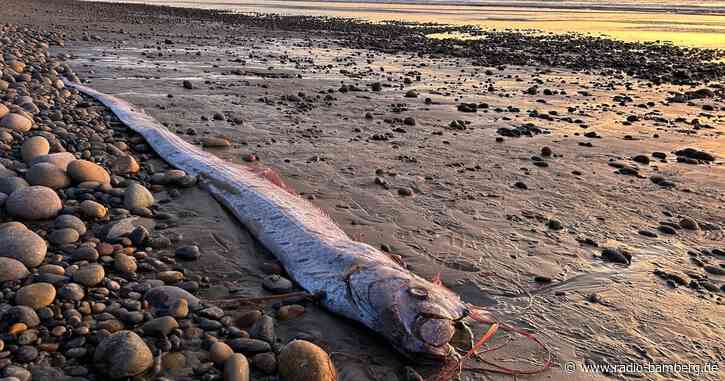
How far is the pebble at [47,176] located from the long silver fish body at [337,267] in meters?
1.41

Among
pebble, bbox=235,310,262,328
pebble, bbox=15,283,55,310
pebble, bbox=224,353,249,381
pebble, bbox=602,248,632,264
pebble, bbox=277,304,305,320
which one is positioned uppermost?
pebble, bbox=15,283,55,310

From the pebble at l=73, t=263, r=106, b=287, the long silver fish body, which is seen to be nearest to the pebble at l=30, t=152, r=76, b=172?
the long silver fish body

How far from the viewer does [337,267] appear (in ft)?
13.4

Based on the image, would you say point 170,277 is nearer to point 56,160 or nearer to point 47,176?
point 47,176

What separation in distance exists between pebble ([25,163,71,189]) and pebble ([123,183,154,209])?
0.63m

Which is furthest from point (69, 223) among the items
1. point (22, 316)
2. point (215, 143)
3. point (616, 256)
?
point (616, 256)

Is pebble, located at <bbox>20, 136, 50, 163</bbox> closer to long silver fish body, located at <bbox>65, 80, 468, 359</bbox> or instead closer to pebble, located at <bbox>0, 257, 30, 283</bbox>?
long silver fish body, located at <bbox>65, 80, 468, 359</bbox>

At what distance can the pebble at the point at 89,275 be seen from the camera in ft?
12.2

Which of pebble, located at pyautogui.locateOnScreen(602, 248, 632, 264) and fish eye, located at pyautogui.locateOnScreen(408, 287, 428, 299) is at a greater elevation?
fish eye, located at pyautogui.locateOnScreen(408, 287, 428, 299)

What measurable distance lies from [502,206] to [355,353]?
3176 millimetres

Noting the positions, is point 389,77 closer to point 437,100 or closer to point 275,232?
point 437,100

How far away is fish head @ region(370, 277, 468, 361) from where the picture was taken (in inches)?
128

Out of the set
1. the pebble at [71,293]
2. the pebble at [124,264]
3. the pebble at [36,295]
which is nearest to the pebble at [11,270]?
the pebble at [36,295]

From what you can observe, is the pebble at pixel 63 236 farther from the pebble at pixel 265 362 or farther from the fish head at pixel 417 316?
the fish head at pixel 417 316
